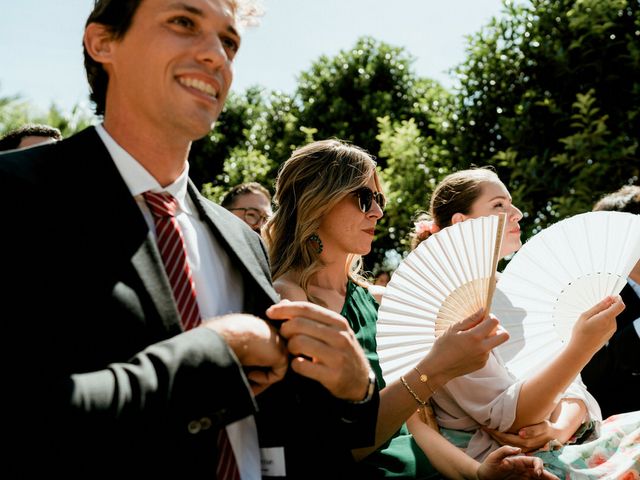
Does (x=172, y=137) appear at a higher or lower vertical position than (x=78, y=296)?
higher

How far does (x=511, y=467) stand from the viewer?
2662mm

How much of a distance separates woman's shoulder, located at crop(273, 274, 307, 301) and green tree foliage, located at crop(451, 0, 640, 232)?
16.6ft

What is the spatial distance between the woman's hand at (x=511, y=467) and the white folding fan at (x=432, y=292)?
20.4 inches

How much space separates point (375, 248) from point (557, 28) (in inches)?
215

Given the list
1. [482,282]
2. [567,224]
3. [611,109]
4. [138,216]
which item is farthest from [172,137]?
[611,109]

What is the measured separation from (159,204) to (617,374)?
12.3ft

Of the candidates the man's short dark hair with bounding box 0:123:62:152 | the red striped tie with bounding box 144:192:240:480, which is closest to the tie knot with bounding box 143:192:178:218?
the red striped tie with bounding box 144:192:240:480

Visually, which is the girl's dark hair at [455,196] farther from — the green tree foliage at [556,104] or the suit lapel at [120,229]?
the green tree foliage at [556,104]

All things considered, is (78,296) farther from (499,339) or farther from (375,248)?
(375,248)

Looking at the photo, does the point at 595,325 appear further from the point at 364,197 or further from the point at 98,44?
the point at 98,44

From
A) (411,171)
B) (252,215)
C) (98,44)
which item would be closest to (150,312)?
(98,44)

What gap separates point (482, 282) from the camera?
268 centimetres

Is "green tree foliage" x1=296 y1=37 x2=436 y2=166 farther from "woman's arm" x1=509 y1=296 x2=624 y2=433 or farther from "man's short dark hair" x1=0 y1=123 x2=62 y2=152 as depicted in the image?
"woman's arm" x1=509 y1=296 x2=624 y2=433

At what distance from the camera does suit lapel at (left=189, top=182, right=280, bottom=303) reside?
1749 mm
